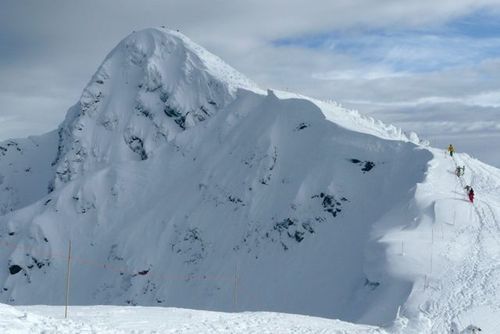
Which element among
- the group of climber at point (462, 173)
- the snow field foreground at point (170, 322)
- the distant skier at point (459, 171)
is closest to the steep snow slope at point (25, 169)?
the group of climber at point (462, 173)

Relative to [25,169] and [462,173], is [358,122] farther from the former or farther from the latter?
[25,169]

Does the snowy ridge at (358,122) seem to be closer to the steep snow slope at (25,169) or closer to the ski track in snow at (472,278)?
the ski track in snow at (472,278)

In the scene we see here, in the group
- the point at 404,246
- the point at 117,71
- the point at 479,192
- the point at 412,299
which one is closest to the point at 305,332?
the point at 412,299

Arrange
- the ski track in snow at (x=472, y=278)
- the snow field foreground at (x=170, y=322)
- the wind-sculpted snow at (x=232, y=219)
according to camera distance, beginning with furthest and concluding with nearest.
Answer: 1. the wind-sculpted snow at (x=232, y=219)
2. the ski track in snow at (x=472, y=278)
3. the snow field foreground at (x=170, y=322)

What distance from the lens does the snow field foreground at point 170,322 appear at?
2025 centimetres

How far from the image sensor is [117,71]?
126250 millimetres

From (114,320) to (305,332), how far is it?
7799mm

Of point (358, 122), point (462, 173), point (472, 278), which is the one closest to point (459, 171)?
point (462, 173)

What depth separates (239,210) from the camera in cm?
8262

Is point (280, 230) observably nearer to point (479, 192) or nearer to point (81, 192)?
point (479, 192)

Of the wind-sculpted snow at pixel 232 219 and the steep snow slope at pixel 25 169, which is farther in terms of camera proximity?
the steep snow slope at pixel 25 169

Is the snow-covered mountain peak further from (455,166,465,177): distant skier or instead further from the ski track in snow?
the ski track in snow

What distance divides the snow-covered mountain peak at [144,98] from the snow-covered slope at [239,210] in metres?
0.29

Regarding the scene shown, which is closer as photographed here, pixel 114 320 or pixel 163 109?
pixel 114 320
